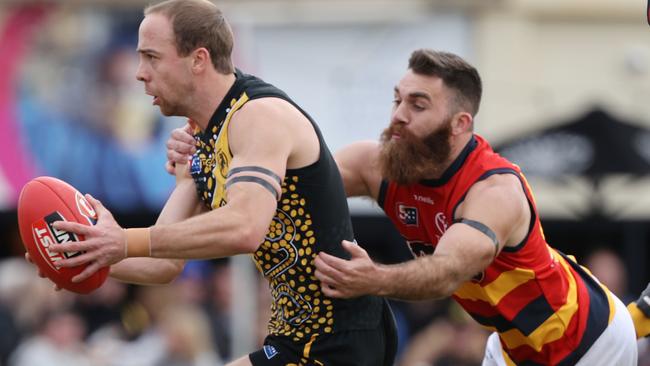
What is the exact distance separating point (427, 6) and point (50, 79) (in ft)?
14.9

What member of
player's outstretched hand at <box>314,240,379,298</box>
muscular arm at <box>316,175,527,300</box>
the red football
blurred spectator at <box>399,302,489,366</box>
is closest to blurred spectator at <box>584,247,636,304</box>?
blurred spectator at <box>399,302,489,366</box>

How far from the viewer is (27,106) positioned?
12922mm

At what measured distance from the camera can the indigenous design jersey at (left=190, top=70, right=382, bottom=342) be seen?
16.0 feet

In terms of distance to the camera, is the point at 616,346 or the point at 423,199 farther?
the point at 616,346

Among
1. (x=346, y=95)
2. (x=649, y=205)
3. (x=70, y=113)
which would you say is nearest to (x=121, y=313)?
(x=70, y=113)

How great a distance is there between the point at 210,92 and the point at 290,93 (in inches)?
351

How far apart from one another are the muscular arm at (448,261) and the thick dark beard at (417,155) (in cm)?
23

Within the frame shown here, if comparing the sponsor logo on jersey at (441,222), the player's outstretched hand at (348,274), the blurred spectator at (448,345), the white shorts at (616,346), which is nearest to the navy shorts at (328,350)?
the player's outstretched hand at (348,274)

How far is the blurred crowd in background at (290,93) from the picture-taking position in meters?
10.3

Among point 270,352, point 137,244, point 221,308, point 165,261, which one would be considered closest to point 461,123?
point 270,352

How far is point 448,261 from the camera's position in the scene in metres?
4.99

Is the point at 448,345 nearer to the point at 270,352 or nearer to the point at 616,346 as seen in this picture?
the point at 616,346

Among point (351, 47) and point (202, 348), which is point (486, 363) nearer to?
point (202, 348)

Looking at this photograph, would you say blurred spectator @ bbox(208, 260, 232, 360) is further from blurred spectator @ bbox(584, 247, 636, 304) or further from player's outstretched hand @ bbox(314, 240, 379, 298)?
player's outstretched hand @ bbox(314, 240, 379, 298)
